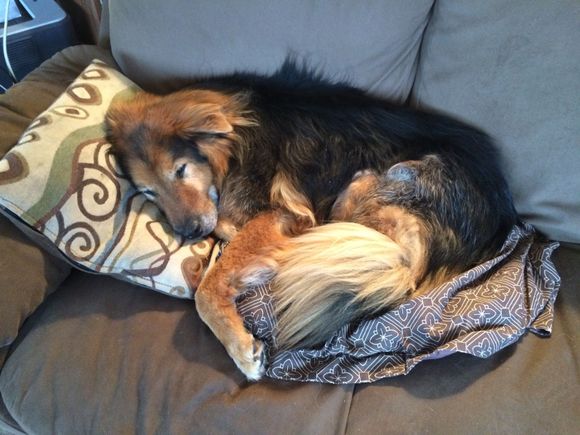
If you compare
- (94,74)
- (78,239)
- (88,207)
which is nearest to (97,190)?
(88,207)

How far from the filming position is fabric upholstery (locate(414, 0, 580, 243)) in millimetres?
1378

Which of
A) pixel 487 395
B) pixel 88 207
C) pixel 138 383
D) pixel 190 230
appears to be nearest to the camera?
pixel 487 395

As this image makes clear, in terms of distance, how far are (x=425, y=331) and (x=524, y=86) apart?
2.86 ft

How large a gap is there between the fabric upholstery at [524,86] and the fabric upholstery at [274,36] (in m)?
0.13

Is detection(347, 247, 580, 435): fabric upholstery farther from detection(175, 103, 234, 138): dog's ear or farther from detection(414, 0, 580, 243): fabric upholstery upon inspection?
detection(175, 103, 234, 138): dog's ear

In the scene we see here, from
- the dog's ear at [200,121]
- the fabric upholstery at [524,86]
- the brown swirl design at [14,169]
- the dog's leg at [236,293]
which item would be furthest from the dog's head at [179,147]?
the fabric upholstery at [524,86]

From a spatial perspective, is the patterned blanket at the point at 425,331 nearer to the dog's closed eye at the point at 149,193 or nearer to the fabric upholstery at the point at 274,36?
the dog's closed eye at the point at 149,193

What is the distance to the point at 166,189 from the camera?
62.6 inches

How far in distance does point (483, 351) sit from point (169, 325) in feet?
3.17

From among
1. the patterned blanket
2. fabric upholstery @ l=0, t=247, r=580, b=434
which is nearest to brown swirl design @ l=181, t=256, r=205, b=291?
fabric upholstery @ l=0, t=247, r=580, b=434

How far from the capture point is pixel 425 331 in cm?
129

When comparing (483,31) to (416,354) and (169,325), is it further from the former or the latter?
(169,325)

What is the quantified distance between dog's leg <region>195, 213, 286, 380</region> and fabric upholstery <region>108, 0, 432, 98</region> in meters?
0.63

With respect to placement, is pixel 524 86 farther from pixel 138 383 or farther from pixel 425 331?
pixel 138 383
